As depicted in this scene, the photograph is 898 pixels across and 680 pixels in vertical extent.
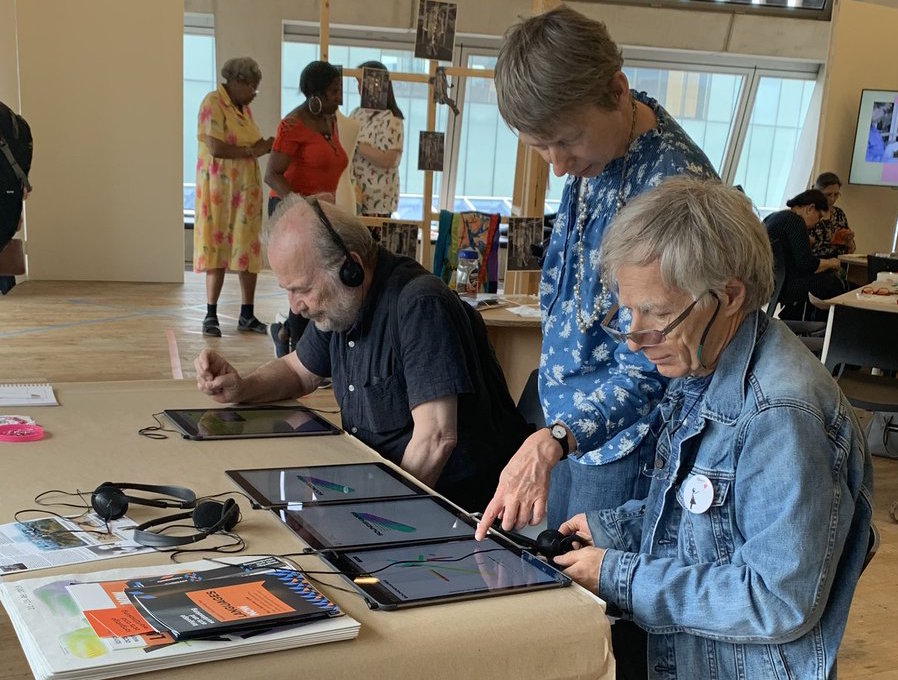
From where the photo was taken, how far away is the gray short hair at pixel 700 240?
1.32m

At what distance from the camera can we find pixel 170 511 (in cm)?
161

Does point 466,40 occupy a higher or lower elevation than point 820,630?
higher

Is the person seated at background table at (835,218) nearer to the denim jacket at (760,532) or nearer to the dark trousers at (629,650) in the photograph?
the dark trousers at (629,650)

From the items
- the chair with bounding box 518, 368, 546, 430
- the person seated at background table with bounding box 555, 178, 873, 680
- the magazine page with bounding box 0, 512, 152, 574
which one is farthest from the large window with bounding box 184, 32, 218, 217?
the person seated at background table with bounding box 555, 178, 873, 680

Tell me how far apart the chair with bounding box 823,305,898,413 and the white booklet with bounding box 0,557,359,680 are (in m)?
3.74

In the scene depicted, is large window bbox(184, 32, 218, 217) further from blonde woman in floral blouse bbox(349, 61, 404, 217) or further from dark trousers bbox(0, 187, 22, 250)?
dark trousers bbox(0, 187, 22, 250)

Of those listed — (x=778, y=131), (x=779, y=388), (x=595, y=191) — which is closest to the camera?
(x=779, y=388)

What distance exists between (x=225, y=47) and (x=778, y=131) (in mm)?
6209

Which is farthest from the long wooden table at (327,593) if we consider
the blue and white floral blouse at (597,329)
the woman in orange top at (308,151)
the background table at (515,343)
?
the woman in orange top at (308,151)

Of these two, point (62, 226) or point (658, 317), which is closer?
point (658, 317)

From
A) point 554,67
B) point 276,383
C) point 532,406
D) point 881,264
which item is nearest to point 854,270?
point 881,264

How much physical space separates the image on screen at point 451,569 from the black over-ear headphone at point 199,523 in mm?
211

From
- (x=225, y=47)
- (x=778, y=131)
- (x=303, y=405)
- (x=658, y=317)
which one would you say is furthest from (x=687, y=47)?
(x=658, y=317)

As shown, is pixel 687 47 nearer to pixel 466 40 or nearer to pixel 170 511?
pixel 466 40
